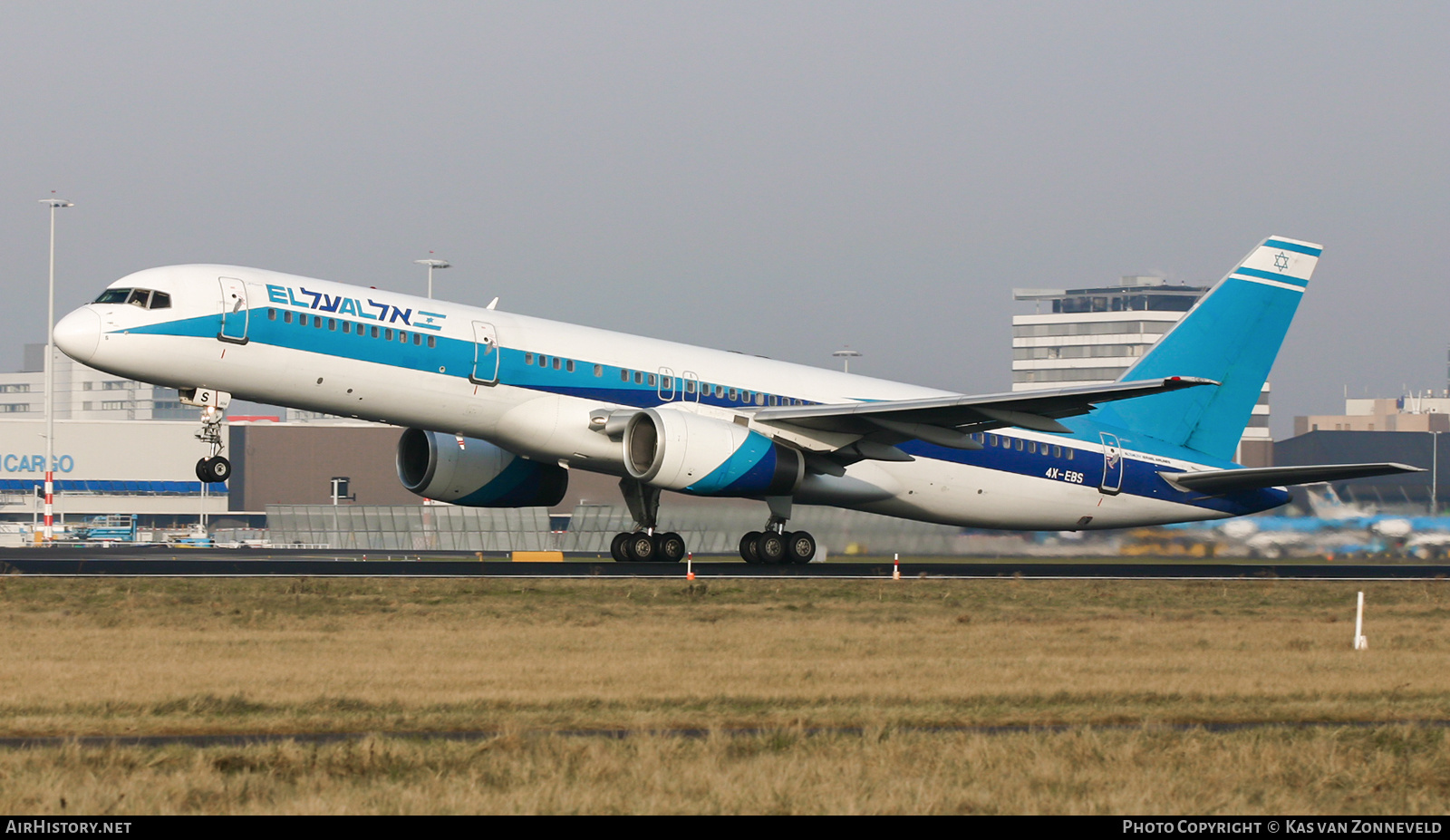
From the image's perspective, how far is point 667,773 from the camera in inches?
399

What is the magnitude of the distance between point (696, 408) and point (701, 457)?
111 inches

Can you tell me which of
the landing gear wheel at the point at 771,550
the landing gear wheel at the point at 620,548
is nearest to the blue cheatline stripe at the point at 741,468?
the landing gear wheel at the point at 771,550

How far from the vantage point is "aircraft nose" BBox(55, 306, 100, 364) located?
26531 mm

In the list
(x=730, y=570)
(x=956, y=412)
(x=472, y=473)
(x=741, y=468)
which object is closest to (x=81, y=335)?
(x=472, y=473)

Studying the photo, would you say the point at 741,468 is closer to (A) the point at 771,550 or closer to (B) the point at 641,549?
(A) the point at 771,550

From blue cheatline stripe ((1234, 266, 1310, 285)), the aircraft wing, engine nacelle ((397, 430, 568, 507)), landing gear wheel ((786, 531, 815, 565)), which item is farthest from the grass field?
blue cheatline stripe ((1234, 266, 1310, 285))

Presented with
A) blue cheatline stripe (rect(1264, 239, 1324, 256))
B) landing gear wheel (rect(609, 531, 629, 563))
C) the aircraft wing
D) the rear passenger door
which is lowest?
landing gear wheel (rect(609, 531, 629, 563))

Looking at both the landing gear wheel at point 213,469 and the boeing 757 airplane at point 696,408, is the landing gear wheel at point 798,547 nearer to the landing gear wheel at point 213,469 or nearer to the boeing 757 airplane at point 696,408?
the boeing 757 airplane at point 696,408

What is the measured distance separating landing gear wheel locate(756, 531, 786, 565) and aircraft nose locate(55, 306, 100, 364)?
14253 millimetres

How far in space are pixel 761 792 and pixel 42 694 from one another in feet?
26.2

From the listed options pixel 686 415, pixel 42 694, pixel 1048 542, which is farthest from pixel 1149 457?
pixel 42 694

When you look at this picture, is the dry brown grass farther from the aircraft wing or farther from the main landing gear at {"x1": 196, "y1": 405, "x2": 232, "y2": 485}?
the aircraft wing

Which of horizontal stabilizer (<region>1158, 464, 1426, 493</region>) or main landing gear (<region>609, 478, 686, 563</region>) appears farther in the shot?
horizontal stabilizer (<region>1158, 464, 1426, 493</region>)
